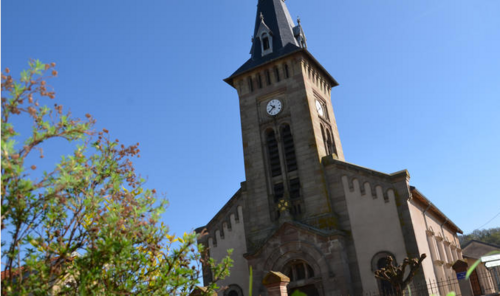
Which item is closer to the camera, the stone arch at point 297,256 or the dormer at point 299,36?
the stone arch at point 297,256

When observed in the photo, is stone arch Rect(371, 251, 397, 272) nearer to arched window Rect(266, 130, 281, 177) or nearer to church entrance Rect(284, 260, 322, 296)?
church entrance Rect(284, 260, 322, 296)

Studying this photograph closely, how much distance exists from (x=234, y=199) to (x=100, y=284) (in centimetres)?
1949

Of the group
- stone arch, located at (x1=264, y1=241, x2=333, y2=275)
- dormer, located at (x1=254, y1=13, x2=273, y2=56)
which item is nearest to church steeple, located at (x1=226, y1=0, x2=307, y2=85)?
dormer, located at (x1=254, y1=13, x2=273, y2=56)

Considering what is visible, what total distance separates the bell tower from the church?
0.06 m

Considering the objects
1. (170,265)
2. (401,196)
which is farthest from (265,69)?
(170,265)

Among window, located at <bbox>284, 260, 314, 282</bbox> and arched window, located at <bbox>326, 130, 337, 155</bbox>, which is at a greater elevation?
arched window, located at <bbox>326, 130, 337, 155</bbox>

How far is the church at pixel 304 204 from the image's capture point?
22250 millimetres

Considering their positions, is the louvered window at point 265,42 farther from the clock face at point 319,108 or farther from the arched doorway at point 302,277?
the arched doorway at point 302,277

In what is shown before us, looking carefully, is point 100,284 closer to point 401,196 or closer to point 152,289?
point 152,289

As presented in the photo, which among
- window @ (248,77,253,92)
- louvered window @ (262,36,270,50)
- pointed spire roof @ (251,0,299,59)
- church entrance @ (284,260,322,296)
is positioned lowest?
church entrance @ (284,260,322,296)

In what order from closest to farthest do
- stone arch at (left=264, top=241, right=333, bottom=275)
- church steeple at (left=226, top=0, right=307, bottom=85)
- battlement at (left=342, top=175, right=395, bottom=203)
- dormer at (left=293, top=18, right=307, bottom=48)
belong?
stone arch at (left=264, top=241, right=333, bottom=275) < battlement at (left=342, top=175, right=395, bottom=203) < church steeple at (left=226, top=0, right=307, bottom=85) < dormer at (left=293, top=18, right=307, bottom=48)

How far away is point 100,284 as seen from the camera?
7.49 meters

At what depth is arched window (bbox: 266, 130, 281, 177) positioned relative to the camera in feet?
86.9

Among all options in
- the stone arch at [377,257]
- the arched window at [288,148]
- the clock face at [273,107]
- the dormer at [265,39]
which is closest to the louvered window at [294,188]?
the arched window at [288,148]
